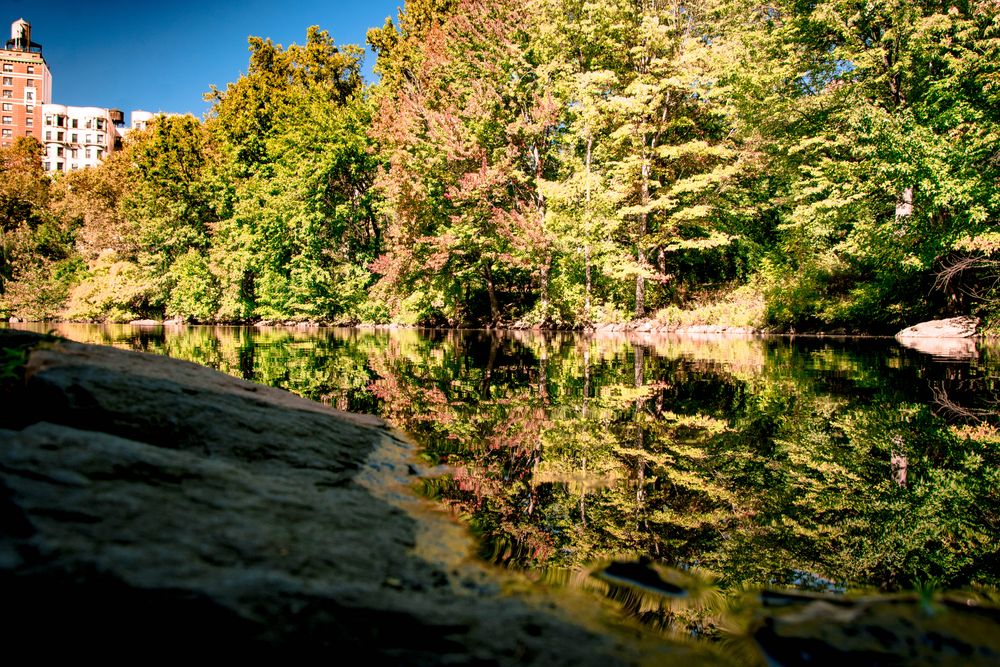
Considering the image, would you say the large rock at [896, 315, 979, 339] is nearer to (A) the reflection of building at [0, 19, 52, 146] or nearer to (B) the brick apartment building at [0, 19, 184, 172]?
(B) the brick apartment building at [0, 19, 184, 172]

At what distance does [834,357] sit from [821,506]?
840 centimetres

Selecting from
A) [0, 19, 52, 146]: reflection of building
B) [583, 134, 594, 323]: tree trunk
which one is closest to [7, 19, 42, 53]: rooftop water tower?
[0, 19, 52, 146]: reflection of building

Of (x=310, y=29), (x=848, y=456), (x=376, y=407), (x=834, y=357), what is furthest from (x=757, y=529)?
(x=310, y=29)

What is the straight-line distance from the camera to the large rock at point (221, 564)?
39.4 inches

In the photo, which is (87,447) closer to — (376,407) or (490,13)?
(376,407)

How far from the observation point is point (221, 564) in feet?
4.04

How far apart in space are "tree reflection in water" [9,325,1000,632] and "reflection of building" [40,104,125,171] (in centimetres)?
9756

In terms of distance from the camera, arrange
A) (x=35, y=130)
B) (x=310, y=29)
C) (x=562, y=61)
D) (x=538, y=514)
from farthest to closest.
→ (x=35, y=130) → (x=310, y=29) → (x=562, y=61) → (x=538, y=514)

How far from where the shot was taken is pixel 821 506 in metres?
2.27

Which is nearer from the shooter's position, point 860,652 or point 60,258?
point 860,652

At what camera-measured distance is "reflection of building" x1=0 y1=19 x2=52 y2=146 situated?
77.8 meters

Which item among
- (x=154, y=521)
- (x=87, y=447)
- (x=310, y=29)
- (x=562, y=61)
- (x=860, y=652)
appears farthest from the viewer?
(x=310, y=29)

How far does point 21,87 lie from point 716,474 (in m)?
112

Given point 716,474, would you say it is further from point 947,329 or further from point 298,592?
point 947,329
